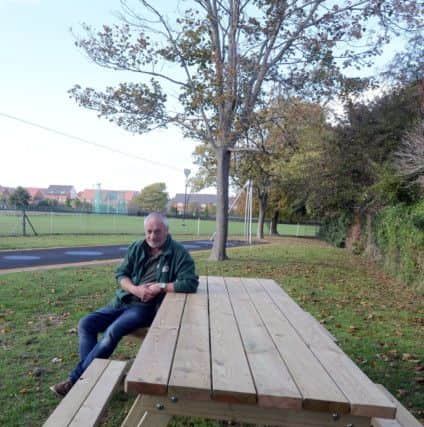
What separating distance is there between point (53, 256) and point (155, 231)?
10.7 m

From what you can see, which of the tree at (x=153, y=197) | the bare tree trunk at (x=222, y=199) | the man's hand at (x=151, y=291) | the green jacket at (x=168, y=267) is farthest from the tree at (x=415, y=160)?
the tree at (x=153, y=197)

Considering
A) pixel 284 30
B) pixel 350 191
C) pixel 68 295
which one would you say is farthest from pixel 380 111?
pixel 68 295

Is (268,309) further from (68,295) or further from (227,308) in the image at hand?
(68,295)

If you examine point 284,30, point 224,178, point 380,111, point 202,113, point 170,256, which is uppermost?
point 284,30

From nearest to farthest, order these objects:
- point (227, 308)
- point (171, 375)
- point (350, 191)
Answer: point (171, 375) < point (227, 308) < point (350, 191)

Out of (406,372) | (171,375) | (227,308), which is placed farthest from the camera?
(406,372)

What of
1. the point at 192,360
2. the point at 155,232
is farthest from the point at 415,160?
the point at 192,360

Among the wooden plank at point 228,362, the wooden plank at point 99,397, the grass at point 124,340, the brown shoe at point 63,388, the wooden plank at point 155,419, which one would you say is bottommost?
the grass at point 124,340

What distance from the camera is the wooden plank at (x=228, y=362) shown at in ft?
5.63

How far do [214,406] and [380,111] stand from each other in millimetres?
16486

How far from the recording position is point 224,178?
42.7 feet

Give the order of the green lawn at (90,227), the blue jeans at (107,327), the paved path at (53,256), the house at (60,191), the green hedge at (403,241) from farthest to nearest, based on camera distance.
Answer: the house at (60,191), the green lawn at (90,227), the paved path at (53,256), the green hedge at (403,241), the blue jeans at (107,327)

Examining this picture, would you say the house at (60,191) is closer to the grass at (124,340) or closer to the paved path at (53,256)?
the paved path at (53,256)

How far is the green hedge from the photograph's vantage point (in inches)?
347
